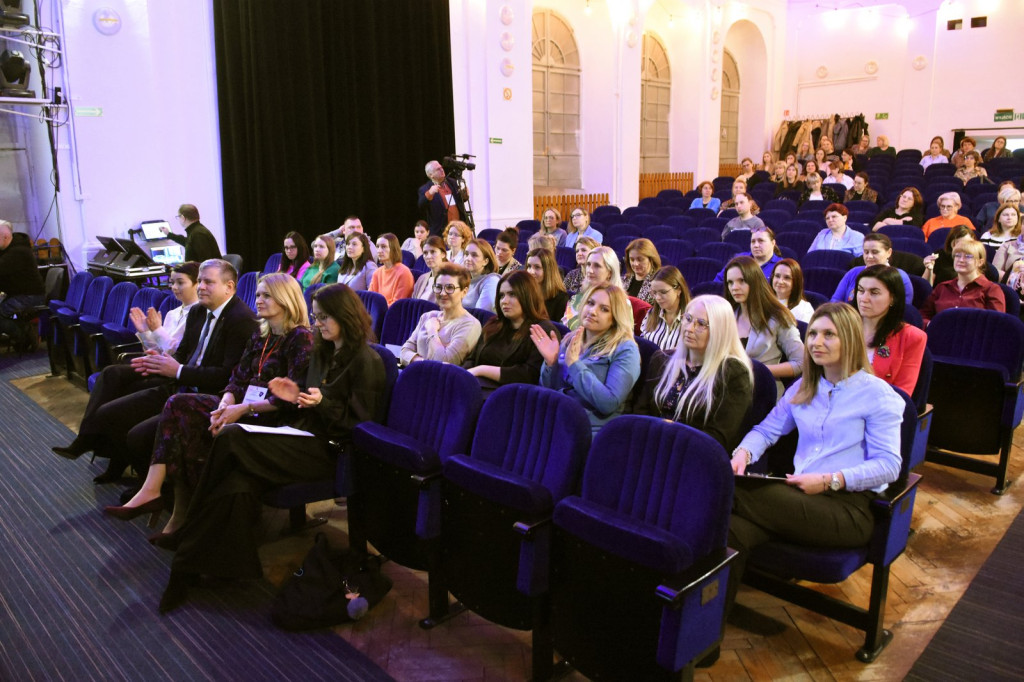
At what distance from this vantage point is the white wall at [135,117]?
23.5 feet

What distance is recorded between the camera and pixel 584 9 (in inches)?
471

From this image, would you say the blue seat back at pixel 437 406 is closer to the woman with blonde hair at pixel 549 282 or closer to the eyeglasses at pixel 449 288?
the eyeglasses at pixel 449 288

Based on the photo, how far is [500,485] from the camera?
2.21 meters

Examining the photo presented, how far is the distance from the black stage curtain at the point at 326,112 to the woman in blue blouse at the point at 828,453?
726 centimetres

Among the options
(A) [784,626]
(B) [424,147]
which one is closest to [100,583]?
(A) [784,626]

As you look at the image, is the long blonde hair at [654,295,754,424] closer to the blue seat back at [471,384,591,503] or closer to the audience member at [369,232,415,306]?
the blue seat back at [471,384,591,503]

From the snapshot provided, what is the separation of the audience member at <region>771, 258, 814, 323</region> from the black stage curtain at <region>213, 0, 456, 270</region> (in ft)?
20.9

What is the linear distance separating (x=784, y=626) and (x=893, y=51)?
1529 centimetres

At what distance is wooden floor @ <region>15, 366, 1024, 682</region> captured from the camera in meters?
2.36

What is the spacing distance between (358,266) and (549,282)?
1.99 meters

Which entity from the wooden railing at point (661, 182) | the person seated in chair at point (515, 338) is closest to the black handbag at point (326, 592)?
the person seated in chair at point (515, 338)

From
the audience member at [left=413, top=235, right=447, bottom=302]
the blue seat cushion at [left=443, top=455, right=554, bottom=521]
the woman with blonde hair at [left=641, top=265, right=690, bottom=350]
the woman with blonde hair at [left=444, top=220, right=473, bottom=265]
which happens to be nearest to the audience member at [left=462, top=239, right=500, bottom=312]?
the audience member at [left=413, top=235, right=447, bottom=302]

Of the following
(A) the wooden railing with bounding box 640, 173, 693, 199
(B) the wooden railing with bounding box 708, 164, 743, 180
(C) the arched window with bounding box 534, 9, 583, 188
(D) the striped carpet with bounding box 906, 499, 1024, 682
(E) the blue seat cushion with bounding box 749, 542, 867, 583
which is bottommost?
(D) the striped carpet with bounding box 906, 499, 1024, 682

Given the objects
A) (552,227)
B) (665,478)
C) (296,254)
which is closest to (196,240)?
(296,254)
